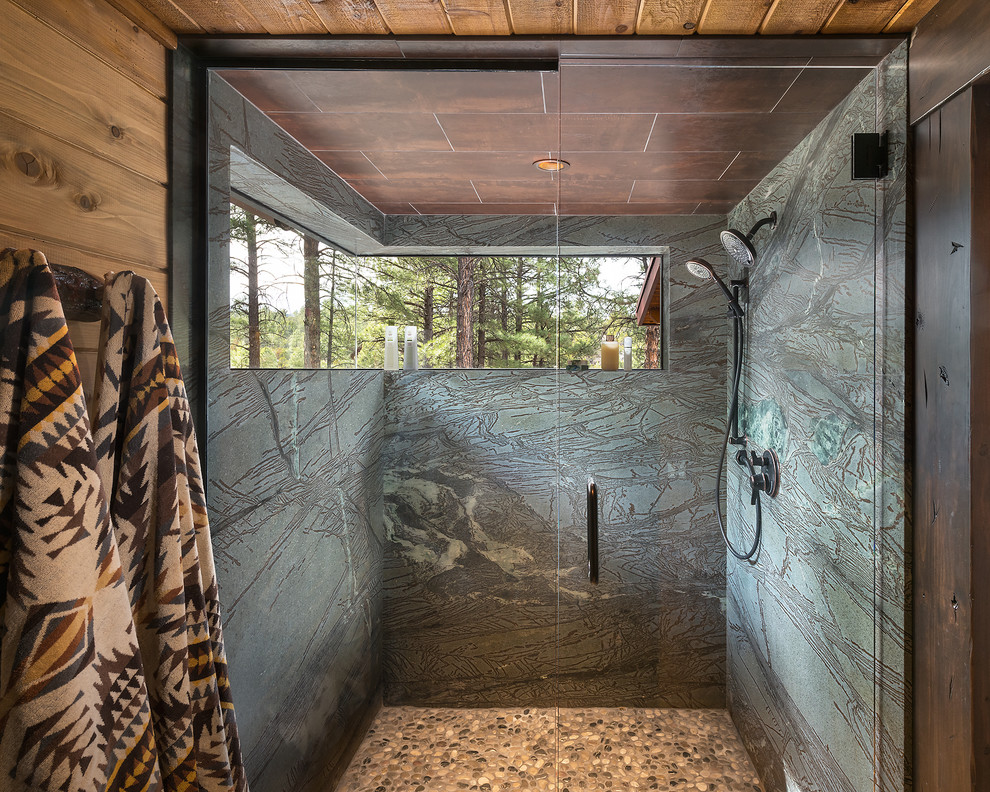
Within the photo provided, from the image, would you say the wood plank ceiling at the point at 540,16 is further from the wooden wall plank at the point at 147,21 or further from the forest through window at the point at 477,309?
the forest through window at the point at 477,309

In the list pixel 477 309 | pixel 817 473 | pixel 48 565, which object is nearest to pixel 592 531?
pixel 817 473

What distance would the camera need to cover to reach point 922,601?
115 centimetres

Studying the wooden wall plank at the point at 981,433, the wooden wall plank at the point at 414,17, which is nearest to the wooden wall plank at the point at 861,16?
the wooden wall plank at the point at 981,433

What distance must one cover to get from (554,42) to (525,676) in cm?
170

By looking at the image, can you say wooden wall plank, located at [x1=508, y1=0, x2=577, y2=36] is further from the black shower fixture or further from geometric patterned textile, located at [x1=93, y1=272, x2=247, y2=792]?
geometric patterned textile, located at [x1=93, y1=272, x2=247, y2=792]

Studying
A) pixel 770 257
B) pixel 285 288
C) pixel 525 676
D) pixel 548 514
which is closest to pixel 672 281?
pixel 770 257

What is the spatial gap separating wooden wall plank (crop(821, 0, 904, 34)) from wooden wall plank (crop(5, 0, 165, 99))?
1439mm

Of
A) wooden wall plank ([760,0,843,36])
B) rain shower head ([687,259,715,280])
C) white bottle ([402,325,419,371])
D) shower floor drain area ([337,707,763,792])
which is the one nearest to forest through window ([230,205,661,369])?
white bottle ([402,325,419,371])

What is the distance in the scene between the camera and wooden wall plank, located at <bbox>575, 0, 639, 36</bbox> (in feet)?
3.57

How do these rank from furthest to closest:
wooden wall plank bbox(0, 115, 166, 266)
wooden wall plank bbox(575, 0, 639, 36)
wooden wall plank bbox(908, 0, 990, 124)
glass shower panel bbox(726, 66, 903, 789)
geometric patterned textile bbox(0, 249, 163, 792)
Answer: glass shower panel bbox(726, 66, 903, 789) < wooden wall plank bbox(575, 0, 639, 36) < wooden wall plank bbox(908, 0, 990, 124) < wooden wall plank bbox(0, 115, 166, 266) < geometric patterned textile bbox(0, 249, 163, 792)

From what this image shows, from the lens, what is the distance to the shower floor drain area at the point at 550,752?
160cm

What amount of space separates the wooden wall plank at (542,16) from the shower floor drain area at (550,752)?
181cm

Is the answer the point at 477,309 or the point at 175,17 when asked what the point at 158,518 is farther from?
the point at 175,17

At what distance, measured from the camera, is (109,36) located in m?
1.06
